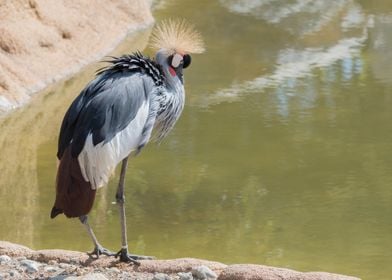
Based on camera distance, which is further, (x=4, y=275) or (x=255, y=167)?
(x=255, y=167)

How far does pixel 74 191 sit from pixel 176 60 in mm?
985

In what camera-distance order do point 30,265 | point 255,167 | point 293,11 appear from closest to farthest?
point 30,265 < point 255,167 < point 293,11

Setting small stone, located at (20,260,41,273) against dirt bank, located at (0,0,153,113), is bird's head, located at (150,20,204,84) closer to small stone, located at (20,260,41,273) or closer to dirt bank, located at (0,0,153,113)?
small stone, located at (20,260,41,273)

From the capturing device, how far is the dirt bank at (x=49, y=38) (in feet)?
41.0

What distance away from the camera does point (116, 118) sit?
5.31 m

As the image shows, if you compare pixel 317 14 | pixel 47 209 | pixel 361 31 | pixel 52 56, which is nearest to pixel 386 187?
pixel 47 209

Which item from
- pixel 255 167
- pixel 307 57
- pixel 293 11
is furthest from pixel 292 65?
pixel 255 167

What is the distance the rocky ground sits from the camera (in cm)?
514

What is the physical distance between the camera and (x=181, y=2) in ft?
60.8

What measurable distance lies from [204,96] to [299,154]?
8.54ft

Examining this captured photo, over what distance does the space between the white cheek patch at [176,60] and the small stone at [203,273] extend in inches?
45.4

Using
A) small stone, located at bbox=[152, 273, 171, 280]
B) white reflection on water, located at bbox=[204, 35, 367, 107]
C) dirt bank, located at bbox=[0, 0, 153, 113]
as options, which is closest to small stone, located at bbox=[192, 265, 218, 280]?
small stone, located at bbox=[152, 273, 171, 280]

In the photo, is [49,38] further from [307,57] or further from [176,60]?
[176,60]

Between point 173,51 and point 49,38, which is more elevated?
point 173,51
